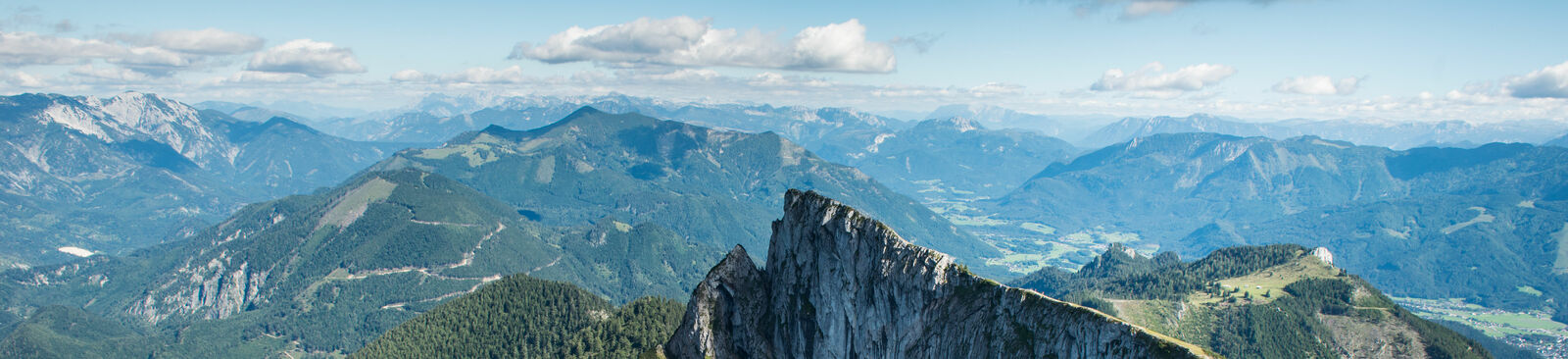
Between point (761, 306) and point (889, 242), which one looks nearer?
point (889, 242)

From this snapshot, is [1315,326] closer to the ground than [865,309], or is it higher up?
closer to the ground

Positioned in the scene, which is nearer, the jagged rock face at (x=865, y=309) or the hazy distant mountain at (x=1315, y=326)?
the jagged rock face at (x=865, y=309)

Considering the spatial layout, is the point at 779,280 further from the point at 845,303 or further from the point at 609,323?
the point at 609,323

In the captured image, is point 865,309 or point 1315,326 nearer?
point 865,309

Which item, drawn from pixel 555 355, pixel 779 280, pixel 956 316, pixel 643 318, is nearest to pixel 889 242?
pixel 956 316

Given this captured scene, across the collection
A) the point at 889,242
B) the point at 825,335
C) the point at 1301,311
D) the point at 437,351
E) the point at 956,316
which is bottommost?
the point at 437,351

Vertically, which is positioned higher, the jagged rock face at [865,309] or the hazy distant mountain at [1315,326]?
the jagged rock face at [865,309]

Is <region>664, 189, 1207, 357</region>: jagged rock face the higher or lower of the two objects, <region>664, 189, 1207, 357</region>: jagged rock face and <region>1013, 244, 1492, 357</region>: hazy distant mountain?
the higher

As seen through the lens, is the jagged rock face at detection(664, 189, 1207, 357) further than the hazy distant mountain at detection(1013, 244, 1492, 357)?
No
